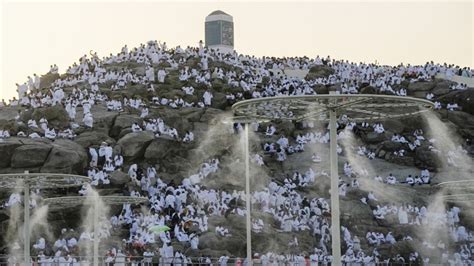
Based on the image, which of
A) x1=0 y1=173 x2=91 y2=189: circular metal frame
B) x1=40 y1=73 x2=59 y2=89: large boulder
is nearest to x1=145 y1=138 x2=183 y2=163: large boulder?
x1=0 y1=173 x2=91 y2=189: circular metal frame

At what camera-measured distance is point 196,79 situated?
228 ft

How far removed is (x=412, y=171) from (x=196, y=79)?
19.0 m

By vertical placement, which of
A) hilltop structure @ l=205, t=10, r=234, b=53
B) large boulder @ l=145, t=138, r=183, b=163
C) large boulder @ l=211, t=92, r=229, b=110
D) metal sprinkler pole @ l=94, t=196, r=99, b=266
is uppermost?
hilltop structure @ l=205, t=10, r=234, b=53

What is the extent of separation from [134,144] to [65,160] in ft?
16.3

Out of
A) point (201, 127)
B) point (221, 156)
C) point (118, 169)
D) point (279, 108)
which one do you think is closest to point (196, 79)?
point (201, 127)

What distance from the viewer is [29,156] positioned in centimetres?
5091

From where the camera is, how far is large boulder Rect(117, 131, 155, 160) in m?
54.2

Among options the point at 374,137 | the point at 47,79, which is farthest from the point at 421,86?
the point at 47,79

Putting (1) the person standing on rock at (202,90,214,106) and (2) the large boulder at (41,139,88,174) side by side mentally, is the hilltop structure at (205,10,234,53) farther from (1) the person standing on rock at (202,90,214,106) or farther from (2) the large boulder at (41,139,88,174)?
(2) the large boulder at (41,139,88,174)

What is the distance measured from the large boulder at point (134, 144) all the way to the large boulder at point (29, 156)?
15.9 feet

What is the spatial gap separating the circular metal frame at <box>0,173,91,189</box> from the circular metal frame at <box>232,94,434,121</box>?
8.99m

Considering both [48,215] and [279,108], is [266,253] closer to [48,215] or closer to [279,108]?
[48,215]

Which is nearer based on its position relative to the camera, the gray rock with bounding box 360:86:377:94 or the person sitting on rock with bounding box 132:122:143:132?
the person sitting on rock with bounding box 132:122:143:132

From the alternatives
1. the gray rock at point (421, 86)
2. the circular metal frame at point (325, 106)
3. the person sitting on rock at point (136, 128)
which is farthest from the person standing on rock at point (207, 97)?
the circular metal frame at point (325, 106)
